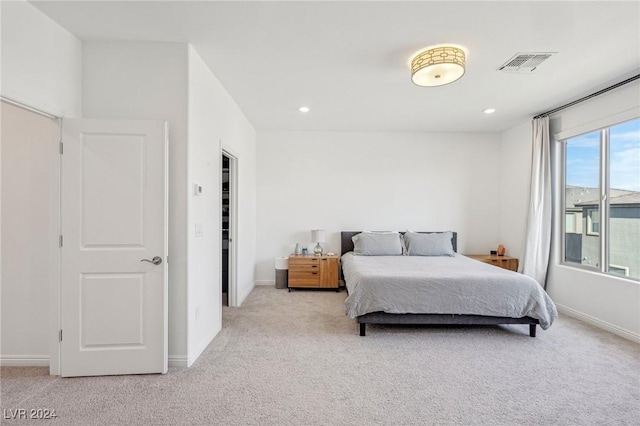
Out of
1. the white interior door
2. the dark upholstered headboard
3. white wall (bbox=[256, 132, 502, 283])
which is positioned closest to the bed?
the white interior door

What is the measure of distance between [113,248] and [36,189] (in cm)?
94

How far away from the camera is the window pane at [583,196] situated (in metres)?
3.66

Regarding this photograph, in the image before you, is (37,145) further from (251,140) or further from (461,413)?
(461,413)

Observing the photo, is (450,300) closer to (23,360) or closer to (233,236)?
(233,236)

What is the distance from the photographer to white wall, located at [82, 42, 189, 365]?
2.49 metres

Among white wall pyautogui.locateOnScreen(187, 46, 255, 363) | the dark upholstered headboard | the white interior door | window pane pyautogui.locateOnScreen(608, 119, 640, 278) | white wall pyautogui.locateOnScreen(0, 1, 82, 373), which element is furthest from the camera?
the dark upholstered headboard

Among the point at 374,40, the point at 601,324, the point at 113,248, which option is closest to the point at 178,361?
the point at 113,248

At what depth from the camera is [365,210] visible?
5352mm

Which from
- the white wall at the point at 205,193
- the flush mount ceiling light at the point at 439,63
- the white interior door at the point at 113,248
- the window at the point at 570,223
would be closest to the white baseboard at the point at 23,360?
the white interior door at the point at 113,248

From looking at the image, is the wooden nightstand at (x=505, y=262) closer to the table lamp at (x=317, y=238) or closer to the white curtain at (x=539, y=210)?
the white curtain at (x=539, y=210)

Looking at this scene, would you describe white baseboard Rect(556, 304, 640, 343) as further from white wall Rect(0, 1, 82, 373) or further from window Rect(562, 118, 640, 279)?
white wall Rect(0, 1, 82, 373)

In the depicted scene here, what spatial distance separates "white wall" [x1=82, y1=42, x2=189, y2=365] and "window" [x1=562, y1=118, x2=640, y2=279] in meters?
4.46

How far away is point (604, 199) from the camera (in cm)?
352

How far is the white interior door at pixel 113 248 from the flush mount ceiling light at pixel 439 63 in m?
2.15
